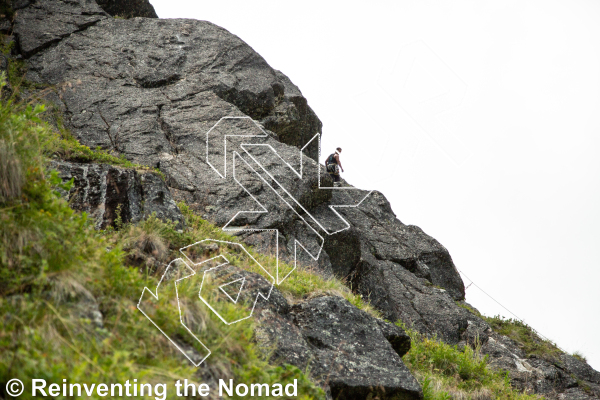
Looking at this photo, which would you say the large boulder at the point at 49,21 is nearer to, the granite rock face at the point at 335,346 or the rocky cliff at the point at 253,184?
the rocky cliff at the point at 253,184

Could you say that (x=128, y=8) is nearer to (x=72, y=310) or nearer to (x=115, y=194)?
(x=115, y=194)

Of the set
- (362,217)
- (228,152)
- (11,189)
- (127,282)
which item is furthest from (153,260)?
(362,217)

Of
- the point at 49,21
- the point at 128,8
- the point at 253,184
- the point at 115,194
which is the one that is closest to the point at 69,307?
the point at 115,194

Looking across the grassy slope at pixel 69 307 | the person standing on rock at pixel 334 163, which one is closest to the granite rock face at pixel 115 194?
the grassy slope at pixel 69 307

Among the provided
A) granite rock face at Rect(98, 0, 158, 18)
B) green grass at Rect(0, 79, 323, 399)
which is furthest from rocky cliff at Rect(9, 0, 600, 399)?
green grass at Rect(0, 79, 323, 399)

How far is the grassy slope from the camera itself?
141 inches

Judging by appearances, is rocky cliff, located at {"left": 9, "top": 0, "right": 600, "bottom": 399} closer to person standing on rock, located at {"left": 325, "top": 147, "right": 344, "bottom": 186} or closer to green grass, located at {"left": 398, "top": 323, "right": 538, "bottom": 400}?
person standing on rock, located at {"left": 325, "top": 147, "right": 344, "bottom": 186}

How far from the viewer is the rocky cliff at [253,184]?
7.02m

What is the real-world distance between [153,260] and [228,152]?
23.4ft

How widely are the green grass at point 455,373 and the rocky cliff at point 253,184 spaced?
1.53m

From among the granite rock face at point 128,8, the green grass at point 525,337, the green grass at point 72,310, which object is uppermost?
the granite rock face at point 128,8

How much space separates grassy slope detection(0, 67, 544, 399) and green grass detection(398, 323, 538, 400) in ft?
14.7

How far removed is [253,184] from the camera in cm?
1208

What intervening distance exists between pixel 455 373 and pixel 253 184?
6.66m
